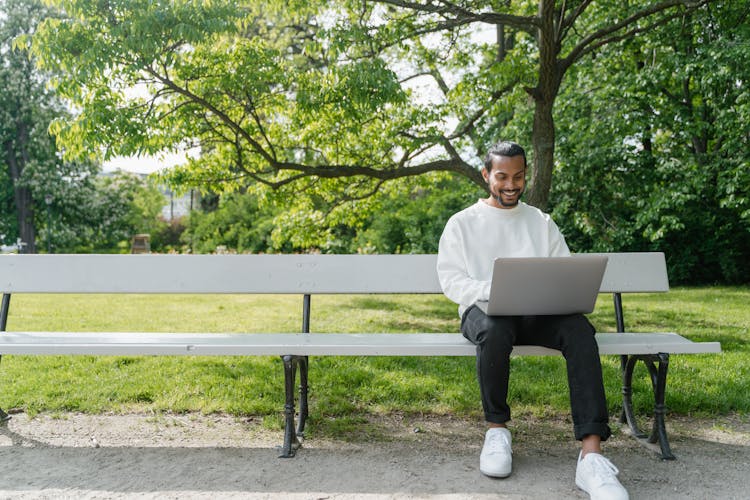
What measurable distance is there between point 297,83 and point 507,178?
12.8ft

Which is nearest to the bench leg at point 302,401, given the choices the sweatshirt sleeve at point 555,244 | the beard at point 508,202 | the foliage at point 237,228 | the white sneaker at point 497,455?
the white sneaker at point 497,455

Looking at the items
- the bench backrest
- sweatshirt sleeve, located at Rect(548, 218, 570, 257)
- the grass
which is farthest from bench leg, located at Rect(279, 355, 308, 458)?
sweatshirt sleeve, located at Rect(548, 218, 570, 257)

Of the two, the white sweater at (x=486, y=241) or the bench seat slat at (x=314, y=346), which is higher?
the white sweater at (x=486, y=241)

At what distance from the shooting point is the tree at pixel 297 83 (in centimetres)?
495

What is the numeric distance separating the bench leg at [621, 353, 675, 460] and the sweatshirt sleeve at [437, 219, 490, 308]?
3.00 feet

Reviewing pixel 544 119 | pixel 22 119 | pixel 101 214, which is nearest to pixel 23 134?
pixel 22 119

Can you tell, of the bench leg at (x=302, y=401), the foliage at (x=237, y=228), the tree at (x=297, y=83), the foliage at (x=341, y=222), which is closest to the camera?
the bench leg at (x=302, y=401)

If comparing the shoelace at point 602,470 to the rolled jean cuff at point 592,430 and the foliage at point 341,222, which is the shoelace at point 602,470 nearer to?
the rolled jean cuff at point 592,430

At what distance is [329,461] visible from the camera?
2986mm

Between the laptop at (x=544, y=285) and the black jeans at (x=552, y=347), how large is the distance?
8cm

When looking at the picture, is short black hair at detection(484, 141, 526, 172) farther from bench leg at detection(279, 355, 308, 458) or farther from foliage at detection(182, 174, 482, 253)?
foliage at detection(182, 174, 482, 253)

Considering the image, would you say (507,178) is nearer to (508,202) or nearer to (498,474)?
(508,202)

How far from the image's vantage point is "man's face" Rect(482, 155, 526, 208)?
3.11m

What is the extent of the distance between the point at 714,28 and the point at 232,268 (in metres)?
8.86
